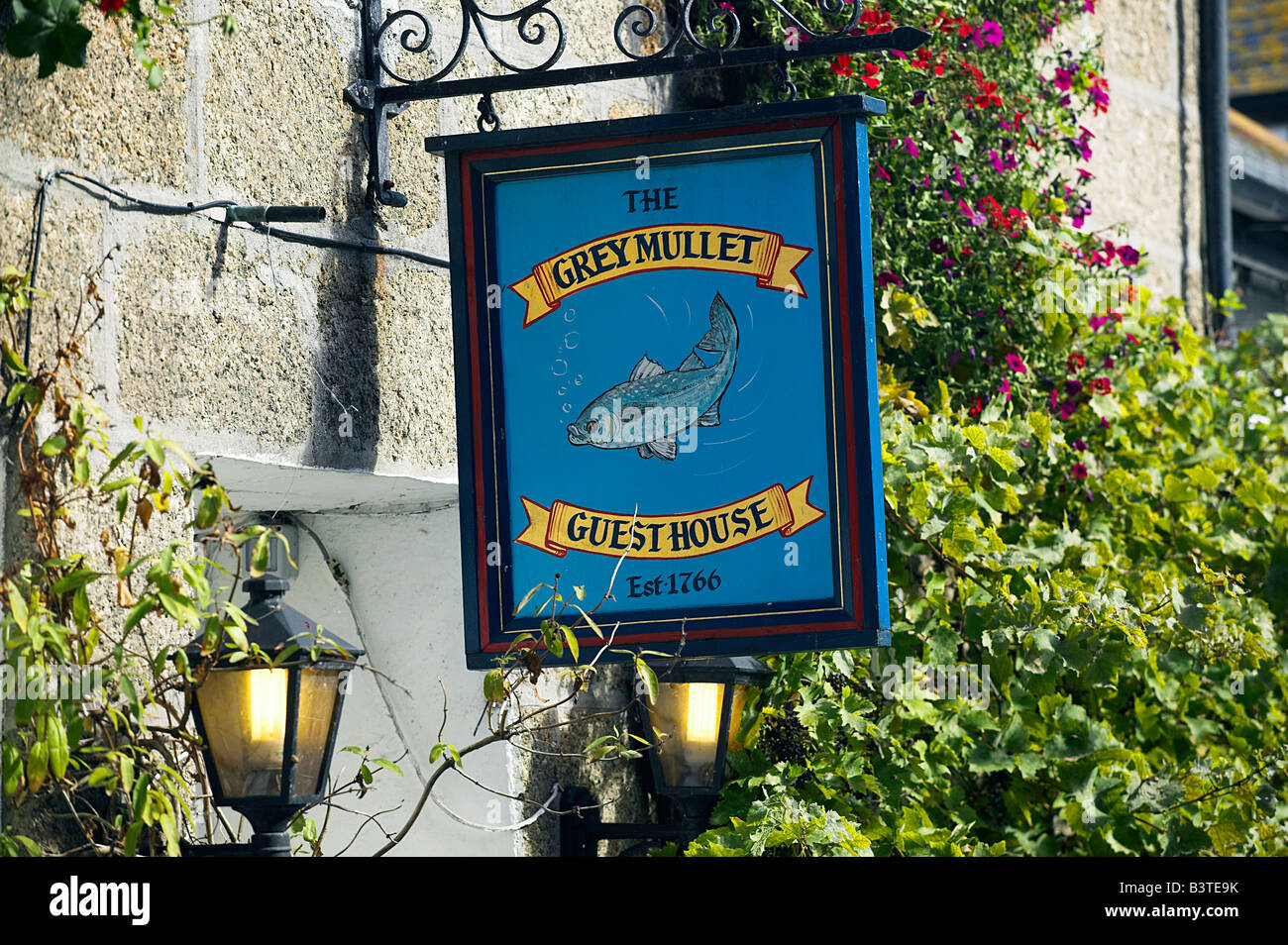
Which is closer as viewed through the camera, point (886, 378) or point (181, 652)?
point (181, 652)

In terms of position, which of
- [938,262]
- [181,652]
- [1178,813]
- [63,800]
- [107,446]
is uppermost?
[938,262]

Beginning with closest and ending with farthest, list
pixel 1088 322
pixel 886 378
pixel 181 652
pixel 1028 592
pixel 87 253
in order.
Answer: pixel 181 652
pixel 87 253
pixel 1028 592
pixel 886 378
pixel 1088 322

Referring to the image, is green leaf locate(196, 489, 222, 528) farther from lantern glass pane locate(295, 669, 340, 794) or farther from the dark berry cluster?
the dark berry cluster

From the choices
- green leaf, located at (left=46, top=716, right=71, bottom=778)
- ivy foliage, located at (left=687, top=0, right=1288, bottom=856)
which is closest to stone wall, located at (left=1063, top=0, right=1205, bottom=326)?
ivy foliage, located at (left=687, top=0, right=1288, bottom=856)

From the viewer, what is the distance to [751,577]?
315 centimetres

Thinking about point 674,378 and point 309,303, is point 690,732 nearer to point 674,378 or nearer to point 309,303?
point 674,378

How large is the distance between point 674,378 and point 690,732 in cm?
90

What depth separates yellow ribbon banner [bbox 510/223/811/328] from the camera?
318 centimetres

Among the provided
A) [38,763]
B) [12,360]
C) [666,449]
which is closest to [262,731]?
[38,763]

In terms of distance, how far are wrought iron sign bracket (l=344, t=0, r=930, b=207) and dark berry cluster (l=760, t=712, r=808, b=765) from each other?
61.7 inches

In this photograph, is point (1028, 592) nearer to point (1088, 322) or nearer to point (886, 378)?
point (886, 378)

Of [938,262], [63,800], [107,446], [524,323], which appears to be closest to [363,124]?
[524,323]
